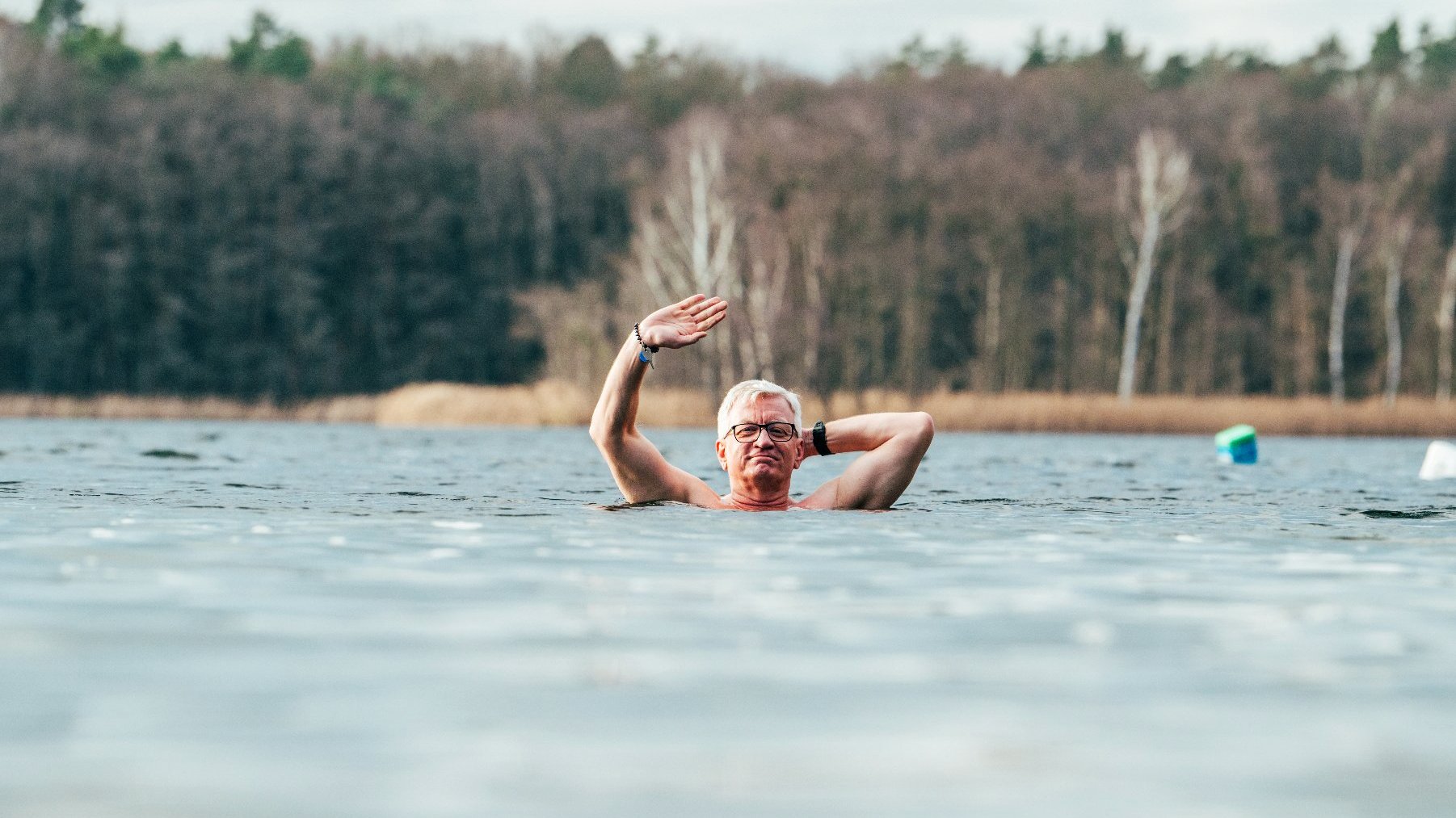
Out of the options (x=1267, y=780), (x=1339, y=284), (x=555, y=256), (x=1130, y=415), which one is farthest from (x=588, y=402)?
(x=1267, y=780)

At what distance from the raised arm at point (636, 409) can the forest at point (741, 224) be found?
113ft

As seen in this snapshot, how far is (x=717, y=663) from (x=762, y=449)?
4.49 m

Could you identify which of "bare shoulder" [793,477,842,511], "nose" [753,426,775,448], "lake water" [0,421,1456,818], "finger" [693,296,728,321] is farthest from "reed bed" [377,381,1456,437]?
"finger" [693,296,728,321]

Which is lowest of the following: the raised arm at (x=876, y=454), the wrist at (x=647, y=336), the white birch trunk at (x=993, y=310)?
the raised arm at (x=876, y=454)

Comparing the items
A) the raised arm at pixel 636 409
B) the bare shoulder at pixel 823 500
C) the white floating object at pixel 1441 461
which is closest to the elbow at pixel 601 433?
the raised arm at pixel 636 409

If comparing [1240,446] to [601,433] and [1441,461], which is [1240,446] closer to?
[1441,461]

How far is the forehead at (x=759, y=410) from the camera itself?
9.35m

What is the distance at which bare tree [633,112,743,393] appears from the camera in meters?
45.5

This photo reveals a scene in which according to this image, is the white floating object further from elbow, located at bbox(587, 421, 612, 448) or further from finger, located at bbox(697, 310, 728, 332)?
finger, located at bbox(697, 310, 728, 332)

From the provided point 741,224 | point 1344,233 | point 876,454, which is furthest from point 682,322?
point 1344,233

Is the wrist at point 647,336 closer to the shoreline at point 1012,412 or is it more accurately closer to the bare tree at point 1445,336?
the shoreline at point 1012,412

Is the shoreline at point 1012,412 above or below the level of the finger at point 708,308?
below

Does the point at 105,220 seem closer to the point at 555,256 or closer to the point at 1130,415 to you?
the point at 555,256

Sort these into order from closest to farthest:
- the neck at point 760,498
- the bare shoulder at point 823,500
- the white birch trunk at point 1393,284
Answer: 1. the neck at point 760,498
2. the bare shoulder at point 823,500
3. the white birch trunk at point 1393,284
